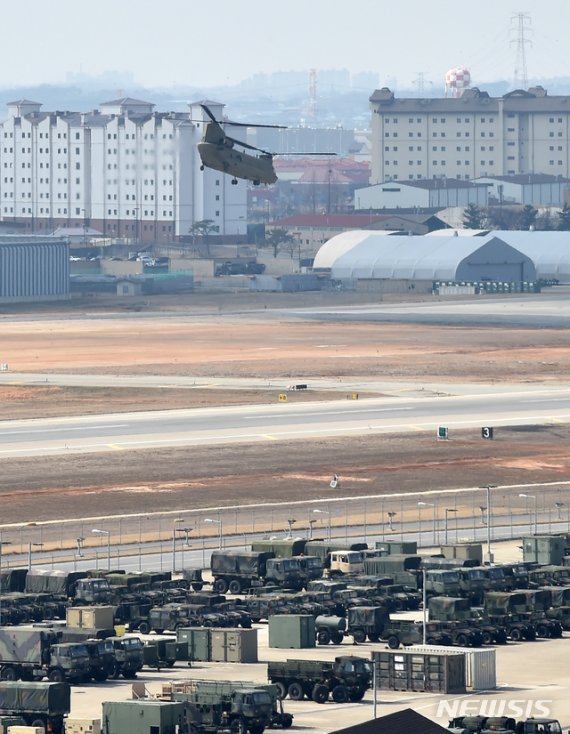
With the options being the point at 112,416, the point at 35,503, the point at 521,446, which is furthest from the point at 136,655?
the point at 112,416

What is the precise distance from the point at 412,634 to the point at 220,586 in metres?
16.2

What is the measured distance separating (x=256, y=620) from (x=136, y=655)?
13.1 metres

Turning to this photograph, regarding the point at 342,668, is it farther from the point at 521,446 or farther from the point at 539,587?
the point at 521,446

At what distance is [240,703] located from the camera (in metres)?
65.1

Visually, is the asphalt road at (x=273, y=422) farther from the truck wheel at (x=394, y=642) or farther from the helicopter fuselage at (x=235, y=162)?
the truck wheel at (x=394, y=642)

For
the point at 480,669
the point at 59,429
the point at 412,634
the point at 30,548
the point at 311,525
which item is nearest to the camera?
the point at 480,669

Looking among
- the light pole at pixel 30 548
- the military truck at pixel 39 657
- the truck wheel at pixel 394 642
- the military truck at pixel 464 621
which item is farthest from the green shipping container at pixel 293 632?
the light pole at pixel 30 548

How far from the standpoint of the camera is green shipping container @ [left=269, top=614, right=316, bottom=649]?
3253 inches

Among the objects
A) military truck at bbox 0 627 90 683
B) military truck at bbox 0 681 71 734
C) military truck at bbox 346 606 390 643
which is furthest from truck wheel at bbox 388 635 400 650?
military truck at bbox 0 681 71 734

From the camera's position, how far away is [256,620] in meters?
89.2

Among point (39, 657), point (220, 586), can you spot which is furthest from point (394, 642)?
point (220, 586)

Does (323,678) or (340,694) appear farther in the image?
(323,678)

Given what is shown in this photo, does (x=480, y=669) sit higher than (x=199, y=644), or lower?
higher

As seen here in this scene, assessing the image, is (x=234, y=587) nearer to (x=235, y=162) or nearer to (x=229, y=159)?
(x=235, y=162)
